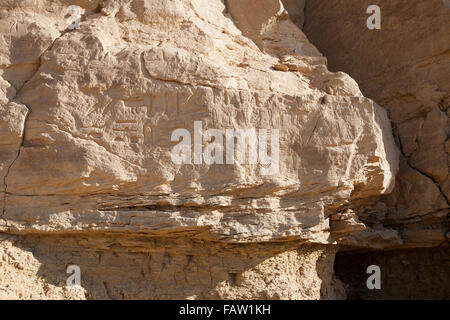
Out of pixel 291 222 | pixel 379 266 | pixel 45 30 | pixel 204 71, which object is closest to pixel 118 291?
pixel 291 222

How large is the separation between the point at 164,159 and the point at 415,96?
2552mm

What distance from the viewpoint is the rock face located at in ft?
11.3

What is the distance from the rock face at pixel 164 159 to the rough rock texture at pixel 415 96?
0.51 m

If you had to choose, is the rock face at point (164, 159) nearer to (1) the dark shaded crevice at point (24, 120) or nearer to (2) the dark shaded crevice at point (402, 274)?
(1) the dark shaded crevice at point (24, 120)

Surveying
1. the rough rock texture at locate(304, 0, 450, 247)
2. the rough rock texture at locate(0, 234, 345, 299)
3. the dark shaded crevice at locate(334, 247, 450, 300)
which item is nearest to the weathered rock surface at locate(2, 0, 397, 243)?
the rough rock texture at locate(0, 234, 345, 299)

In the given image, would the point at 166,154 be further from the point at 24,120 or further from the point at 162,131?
the point at 24,120

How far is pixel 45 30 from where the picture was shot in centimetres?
371

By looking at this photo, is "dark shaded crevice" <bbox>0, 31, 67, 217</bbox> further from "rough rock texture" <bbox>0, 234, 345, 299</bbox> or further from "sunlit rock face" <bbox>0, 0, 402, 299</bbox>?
"rough rock texture" <bbox>0, 234, 345, 299</bbox>

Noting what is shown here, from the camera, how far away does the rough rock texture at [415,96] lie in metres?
4.38

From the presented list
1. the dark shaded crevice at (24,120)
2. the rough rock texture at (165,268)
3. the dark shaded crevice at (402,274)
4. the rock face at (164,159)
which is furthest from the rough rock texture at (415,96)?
the dark shaded crevice at (24,120)

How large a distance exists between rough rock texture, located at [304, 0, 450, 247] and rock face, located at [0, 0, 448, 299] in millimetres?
509

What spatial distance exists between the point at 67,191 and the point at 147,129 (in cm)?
74

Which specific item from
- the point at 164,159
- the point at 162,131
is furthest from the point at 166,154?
the point at 162,131

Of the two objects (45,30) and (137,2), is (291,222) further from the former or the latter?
(45,30)
